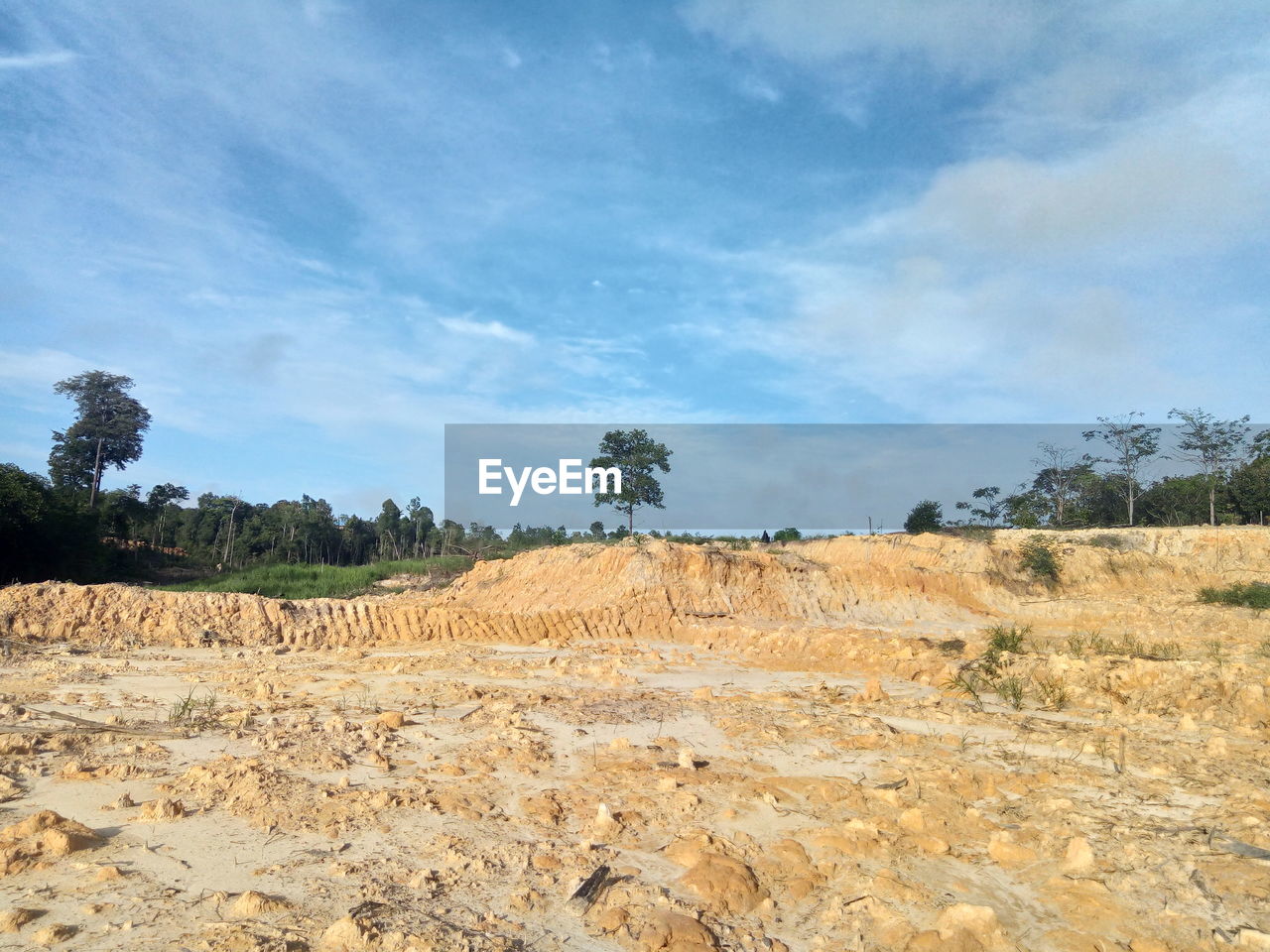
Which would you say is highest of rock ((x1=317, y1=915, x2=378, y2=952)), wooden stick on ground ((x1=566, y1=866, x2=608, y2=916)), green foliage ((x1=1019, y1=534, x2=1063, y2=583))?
green foliage ((x1=1019, y1=534, x2=1063, y2=583))

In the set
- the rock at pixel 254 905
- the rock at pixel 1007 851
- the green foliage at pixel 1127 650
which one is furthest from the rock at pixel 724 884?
the green foliage at pixel 1127 650

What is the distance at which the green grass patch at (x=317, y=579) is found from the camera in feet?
70.5

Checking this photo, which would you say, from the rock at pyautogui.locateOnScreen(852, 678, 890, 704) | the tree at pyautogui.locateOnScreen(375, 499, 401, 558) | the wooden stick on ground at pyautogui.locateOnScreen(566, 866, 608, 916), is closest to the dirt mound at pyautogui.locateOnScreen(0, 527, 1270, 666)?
the rock at pyautogui.locateOnScreen(852, 678, 890, 704)

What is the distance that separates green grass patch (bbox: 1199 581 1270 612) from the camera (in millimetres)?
15359

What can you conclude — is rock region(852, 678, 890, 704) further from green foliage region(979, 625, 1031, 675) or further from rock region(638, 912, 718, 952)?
rock region(638, 912, 718, 952)

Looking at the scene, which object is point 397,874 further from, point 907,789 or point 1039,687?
point 1039,687

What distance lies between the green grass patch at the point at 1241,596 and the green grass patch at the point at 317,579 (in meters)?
20.4

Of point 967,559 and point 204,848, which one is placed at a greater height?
point 967,559

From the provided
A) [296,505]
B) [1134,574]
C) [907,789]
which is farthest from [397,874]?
[296,505]

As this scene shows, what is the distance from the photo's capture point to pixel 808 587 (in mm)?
17344

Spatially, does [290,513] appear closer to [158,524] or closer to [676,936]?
[158,524]

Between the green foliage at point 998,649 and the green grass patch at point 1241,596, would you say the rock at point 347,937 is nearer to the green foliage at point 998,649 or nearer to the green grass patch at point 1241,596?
the green foliage at point 998,649

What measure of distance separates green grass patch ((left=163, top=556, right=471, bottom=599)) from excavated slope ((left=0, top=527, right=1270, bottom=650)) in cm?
456

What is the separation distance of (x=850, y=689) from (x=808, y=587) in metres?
8.61
